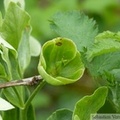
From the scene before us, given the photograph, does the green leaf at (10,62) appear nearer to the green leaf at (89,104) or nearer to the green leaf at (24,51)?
the green leaf at (24,51)

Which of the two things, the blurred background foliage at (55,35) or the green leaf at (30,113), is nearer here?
the green leaf at (30,113)

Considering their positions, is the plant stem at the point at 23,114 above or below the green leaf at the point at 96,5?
below

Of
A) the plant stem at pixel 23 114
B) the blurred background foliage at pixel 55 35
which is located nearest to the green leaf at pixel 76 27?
the plant stem at pixel 23 114

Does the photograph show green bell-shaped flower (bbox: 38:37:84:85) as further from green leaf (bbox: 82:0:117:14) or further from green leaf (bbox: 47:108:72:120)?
green leaf (bbox: 82:0:117:14)

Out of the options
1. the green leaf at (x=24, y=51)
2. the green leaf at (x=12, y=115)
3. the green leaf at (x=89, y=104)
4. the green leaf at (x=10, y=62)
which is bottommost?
the green leaf at (x=89, y=104)

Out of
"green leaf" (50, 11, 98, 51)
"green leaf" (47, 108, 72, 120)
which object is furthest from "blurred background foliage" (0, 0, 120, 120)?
"green leaf" (47, 108, 72, 120)

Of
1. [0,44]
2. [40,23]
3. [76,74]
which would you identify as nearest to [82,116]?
[76,74]

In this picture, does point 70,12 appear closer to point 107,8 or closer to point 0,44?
point 0,44
